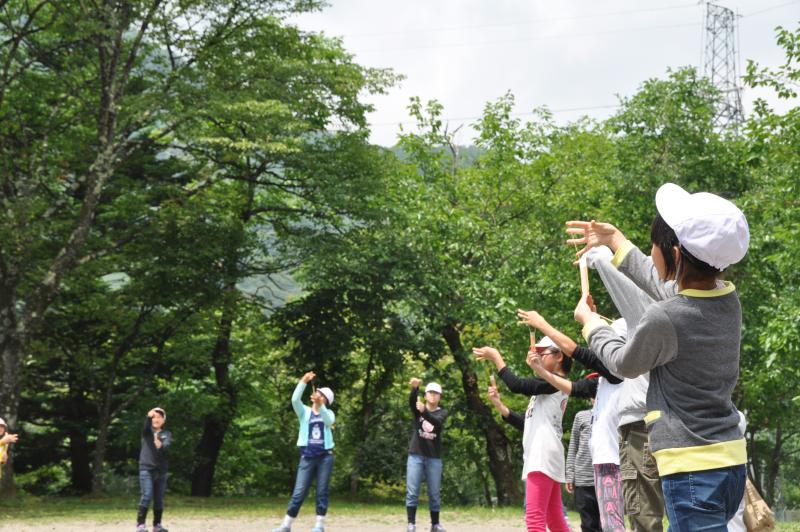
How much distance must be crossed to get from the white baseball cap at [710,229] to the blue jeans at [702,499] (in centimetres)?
69

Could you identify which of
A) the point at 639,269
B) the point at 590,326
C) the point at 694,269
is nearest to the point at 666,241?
the point at 694,269

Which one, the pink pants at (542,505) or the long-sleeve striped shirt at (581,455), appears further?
the long-sleeve striped shirt at (581,455)

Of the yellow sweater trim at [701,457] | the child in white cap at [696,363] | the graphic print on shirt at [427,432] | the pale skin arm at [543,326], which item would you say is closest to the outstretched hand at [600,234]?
the pale skin arm at [543,326]

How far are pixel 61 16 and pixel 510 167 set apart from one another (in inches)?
566

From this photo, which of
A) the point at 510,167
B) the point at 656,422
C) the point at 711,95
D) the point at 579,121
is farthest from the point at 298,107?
the point at 656,422

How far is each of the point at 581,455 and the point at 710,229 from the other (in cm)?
527

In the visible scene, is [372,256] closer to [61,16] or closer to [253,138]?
[253,138]

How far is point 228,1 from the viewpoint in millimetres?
23359

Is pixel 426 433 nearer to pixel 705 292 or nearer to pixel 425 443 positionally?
pixel 425 443

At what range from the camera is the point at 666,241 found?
120 inches

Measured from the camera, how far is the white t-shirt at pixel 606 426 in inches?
241

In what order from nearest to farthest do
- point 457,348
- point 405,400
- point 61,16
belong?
1. point 61,16
2. point 457,348
3. point 405,400

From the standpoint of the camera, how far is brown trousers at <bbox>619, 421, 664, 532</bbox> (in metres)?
5.58

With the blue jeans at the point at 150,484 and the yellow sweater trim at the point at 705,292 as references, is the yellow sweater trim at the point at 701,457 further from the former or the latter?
the blue jeans at the point at 150,484
